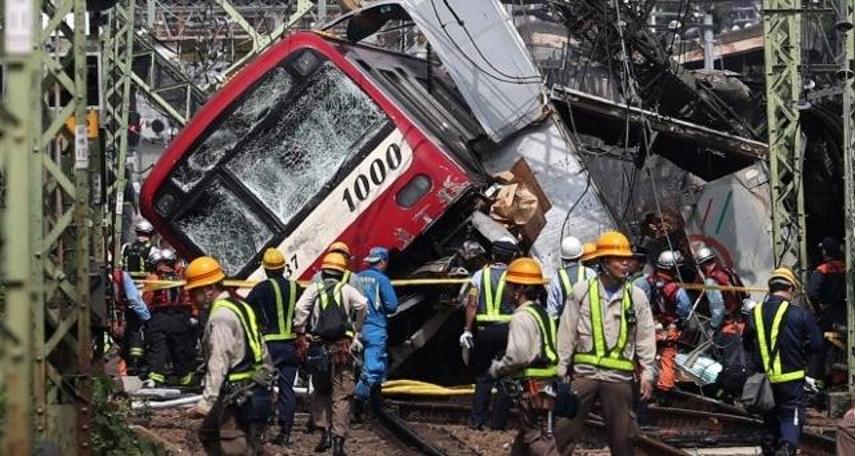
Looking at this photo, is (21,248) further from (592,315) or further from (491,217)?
(491,217)

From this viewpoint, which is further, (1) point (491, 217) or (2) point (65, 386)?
(1) point (491, 217)

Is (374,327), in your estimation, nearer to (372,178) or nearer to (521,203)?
(372,178)

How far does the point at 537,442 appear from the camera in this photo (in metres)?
11.1

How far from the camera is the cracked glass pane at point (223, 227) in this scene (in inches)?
712

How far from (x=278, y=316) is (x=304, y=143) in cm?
453

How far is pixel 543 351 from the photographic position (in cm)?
1125

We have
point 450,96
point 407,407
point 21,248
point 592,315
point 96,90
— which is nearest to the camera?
point 21,248

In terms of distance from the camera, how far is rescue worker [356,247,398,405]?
15.8 meters

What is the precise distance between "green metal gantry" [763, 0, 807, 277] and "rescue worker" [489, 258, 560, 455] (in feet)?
23.4

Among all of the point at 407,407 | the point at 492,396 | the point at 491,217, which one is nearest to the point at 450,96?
the point at 491,217

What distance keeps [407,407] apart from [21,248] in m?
11.6

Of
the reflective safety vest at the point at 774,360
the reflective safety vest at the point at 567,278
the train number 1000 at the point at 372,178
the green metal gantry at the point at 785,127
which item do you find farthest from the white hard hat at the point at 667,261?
the reflective safety vest at the point at 774,360

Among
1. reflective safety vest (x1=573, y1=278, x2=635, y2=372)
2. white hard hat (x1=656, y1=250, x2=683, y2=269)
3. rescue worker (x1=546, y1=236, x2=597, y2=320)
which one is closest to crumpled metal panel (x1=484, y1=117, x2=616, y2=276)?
white hard hat (x1=656, y1=250, x2=683, y2=269)

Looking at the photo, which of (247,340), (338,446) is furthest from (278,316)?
(247,340)
